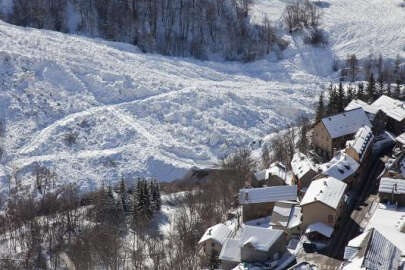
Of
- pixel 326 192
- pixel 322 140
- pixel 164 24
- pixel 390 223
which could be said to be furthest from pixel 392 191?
pixel 164 24

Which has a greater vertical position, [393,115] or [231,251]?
[393,115]

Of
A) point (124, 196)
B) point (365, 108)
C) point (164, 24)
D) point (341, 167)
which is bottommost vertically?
point (124, 196)

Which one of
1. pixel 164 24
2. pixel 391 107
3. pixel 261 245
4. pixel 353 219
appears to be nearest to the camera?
pixel 261 245

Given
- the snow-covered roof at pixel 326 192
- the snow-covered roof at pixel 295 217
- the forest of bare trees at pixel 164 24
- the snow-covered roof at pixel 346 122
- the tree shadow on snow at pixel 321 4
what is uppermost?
the tree shadow on snow at pixel 321 4

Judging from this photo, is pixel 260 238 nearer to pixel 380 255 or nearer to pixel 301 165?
pixel 380 255

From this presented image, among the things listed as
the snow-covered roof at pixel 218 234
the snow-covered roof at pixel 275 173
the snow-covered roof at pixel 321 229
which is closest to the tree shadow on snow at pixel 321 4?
the snow-covered roof at pixel 275 173

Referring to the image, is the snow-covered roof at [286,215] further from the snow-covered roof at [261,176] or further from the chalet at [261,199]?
the snow-covered roof at [261,176]

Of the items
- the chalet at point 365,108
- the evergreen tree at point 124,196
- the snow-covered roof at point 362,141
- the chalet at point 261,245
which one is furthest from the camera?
the chalet at point 365,108
